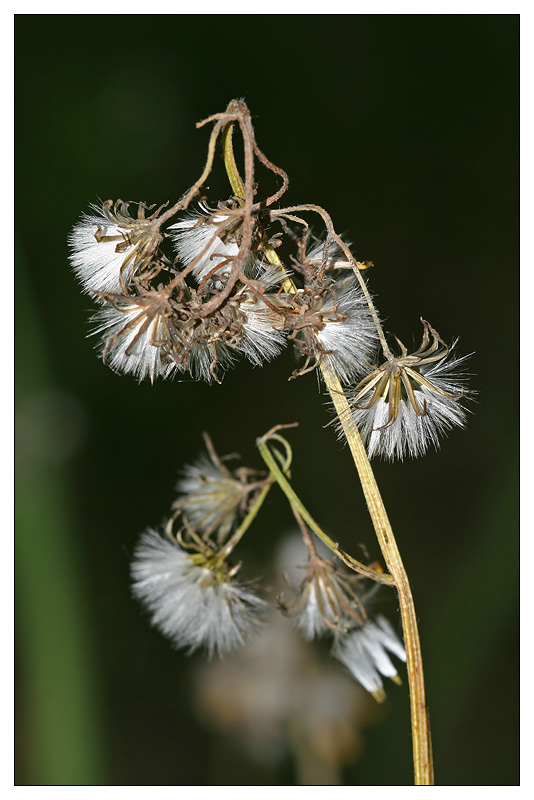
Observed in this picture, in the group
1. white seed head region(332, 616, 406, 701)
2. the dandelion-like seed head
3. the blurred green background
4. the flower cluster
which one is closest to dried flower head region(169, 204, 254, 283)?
the flower cluster

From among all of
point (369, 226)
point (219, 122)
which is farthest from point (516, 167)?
point (219, 122)

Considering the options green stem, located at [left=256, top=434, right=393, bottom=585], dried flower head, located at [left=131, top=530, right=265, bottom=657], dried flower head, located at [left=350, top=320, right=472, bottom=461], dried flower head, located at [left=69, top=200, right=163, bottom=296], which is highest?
dried flower head, located at [left=69, top=200, right=163, bottom=296]

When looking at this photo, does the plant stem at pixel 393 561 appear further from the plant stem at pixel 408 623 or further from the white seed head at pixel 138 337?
the white seed head at pixel 138 337

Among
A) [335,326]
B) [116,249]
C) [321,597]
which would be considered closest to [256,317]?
[335,326]

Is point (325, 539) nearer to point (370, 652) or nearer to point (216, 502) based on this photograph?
point (216, 502)

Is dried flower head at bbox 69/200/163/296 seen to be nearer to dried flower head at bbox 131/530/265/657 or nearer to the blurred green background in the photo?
dried flower head at bbox 131/530/265/657

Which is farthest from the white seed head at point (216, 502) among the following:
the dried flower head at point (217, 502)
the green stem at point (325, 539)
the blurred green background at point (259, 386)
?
the blurred green background at point (259, 386)
